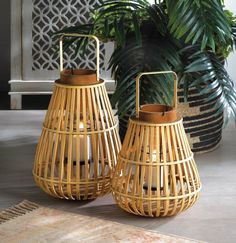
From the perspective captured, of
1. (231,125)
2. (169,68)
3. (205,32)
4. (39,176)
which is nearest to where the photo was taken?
(39,176)

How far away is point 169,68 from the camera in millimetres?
2373

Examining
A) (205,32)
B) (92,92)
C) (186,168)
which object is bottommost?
(186,168)

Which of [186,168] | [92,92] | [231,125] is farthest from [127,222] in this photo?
[231,125]

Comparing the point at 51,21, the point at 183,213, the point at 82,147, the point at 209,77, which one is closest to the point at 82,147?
the point at 82,147

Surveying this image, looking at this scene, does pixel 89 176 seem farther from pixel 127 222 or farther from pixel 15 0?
pixel 15 0

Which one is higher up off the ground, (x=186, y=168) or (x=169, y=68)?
(x=169, y=68)

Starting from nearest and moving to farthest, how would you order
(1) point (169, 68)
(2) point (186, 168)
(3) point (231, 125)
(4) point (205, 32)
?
(2) point (186, 168) → (4) point (205, 32) → (1) point (169, 68) → (3) point (231, 125)

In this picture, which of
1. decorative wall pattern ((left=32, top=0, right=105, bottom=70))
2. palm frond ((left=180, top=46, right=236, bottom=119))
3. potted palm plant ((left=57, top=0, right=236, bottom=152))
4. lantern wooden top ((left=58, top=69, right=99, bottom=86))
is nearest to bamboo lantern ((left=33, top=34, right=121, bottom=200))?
lantern wooden top ((left=58, top=69, right=99, bottom=86))

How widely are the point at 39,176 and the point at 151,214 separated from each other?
362 mm

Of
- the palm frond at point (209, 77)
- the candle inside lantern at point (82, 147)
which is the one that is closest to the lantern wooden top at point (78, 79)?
the candle inside lantern at point (82, 147)

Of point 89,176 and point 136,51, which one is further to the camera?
point 136,51

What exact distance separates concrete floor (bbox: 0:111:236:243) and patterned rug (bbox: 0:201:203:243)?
5 centimetres

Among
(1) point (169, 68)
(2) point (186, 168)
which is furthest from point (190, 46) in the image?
(2) point (186, 168)

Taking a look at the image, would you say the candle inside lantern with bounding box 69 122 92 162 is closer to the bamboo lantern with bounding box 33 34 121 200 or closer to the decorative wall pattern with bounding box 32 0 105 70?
the bamboo lantern with bounding box 33 34 121 200
